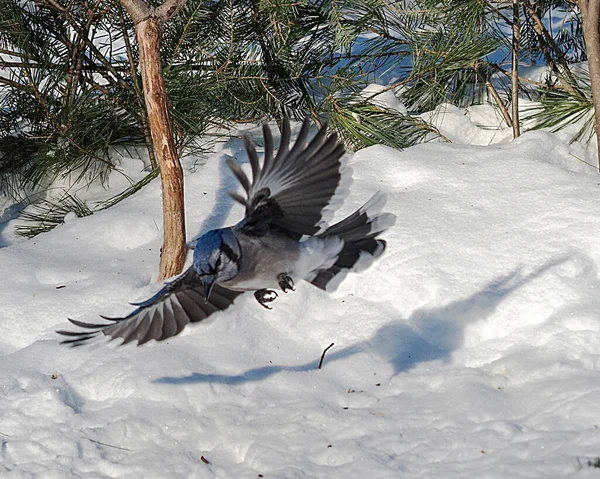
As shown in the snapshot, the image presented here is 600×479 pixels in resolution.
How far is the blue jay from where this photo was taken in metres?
2.15

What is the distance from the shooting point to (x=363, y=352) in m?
2.81

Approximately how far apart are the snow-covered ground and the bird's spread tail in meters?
0.29

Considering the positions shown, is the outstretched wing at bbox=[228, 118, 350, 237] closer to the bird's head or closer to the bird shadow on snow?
the bird's head

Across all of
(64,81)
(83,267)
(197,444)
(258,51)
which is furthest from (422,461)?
(64,81)

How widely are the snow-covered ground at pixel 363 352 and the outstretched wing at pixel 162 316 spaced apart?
22 cm

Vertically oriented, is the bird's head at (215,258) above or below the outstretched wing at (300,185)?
below

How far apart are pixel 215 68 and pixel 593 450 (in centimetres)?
279

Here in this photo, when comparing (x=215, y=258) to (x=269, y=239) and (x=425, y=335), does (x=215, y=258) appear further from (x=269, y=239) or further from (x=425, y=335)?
(x=425, y=335)

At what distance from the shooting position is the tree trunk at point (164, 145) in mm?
3037

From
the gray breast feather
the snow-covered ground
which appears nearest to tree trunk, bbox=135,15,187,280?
the snow-covered ground

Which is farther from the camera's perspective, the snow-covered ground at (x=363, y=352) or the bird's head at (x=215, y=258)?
the snow-covered ground at (x=363, y=352)

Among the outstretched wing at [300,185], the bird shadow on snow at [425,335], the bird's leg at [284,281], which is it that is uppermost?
the outstretched wing at [300,185]

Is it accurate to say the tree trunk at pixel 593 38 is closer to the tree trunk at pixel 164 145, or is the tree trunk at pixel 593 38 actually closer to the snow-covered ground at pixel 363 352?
the snow-covered ground at pixel 363 352

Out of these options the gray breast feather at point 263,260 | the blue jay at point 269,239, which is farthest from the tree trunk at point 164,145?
the gray breast feather at point 263,260
